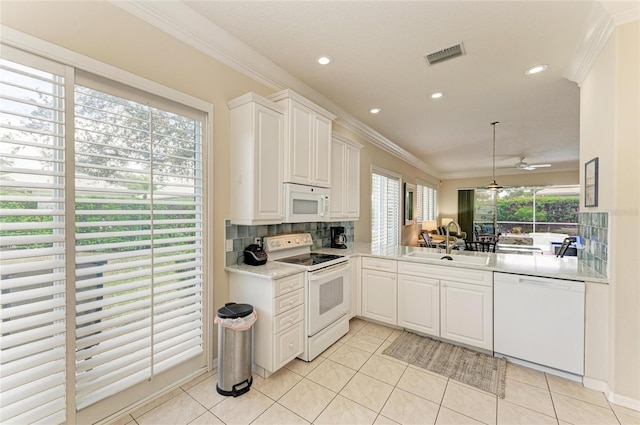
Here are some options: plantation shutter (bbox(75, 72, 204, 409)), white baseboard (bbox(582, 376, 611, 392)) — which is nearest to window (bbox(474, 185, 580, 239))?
white baseboard (bbox(582, 376, 611, 392))

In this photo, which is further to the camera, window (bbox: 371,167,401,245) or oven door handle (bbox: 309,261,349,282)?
window (bbox: 371,167,401,245)

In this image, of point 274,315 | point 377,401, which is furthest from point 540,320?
point 274,315

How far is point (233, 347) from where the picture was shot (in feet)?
6.66

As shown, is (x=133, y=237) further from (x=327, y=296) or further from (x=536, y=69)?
(x=536, y=69)

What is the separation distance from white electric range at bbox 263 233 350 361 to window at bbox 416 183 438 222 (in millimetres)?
5230

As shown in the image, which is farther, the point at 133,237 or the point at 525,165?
the point at 525,165

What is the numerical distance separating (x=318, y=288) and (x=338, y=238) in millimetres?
1247

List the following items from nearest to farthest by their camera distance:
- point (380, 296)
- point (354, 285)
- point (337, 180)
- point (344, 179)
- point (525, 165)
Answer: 1. point (380, 296)
2. point (354, 285)
3. point (337, 180)
4. point (344, 179)
5. point (525, 165)

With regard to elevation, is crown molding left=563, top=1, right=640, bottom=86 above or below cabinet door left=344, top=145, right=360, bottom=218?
above

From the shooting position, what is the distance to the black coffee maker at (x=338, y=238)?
368 centimetres

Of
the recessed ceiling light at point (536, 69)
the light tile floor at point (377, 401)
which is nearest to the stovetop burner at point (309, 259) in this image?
the light tile floor at point (377, 401)

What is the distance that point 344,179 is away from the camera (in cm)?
362

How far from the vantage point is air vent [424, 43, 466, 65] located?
2.39 metres

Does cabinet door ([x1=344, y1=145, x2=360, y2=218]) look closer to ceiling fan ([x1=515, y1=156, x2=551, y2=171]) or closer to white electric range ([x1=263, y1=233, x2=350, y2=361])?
white electric range ([x1=263, y1=233, x2=350, y2=361])
